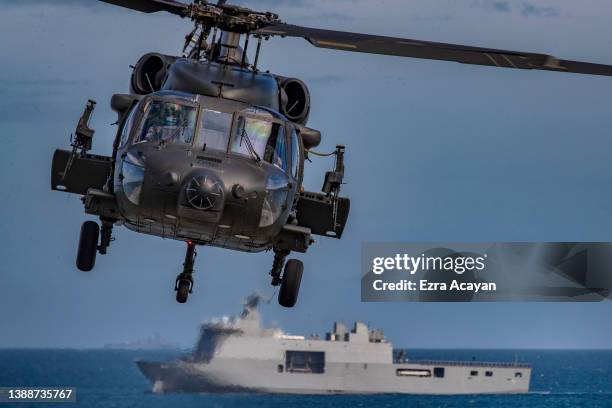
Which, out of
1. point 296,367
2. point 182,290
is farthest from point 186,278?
point 296,367

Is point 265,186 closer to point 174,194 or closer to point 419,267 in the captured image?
point 174,194

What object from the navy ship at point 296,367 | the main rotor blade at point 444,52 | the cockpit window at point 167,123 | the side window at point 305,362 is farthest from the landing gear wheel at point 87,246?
the side window at point 305,362

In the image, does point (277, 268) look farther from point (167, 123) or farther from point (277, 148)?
point (167, 123)

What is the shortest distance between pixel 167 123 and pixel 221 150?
38.4 inches

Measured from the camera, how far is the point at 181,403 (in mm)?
125562

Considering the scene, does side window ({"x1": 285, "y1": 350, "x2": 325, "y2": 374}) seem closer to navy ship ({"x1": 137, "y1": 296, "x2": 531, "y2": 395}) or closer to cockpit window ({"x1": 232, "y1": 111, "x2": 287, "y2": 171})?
navy ship ({"x1": 137, "y1": 296, "x2": 531, "y2": 395})

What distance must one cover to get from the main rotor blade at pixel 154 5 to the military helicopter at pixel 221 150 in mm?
16

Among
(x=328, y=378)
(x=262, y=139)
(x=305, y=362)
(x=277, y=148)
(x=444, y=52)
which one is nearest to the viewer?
(x=444, y=52)

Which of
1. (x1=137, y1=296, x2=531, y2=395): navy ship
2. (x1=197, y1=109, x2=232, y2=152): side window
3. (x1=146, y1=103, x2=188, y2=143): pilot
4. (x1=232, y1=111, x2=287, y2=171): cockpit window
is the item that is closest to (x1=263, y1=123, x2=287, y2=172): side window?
(x1=232, y1=111, x2=287, y2=171): cockpit window

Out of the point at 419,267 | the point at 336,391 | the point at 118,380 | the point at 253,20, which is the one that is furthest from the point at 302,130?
the point at 118,380

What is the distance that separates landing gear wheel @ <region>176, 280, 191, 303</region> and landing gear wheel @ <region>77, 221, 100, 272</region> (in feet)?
5.24

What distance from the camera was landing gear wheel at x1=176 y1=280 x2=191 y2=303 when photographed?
874 inches

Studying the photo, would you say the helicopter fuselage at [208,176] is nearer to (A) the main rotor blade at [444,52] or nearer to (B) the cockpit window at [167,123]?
(B) the cockpit window at [167,123]

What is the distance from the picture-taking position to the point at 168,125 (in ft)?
66.1
